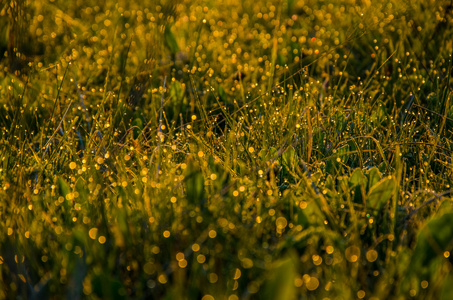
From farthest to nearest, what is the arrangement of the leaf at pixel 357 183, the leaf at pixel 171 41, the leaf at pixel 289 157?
1. the leaf at pixel 171 41
2. the leaf at pixel 289 157
3. the leaf at pixel 357 183

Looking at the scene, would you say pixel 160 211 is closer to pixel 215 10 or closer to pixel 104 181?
pixel 104 181

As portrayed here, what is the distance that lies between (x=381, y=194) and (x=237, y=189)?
442mm

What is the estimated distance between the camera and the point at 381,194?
1.54 metres

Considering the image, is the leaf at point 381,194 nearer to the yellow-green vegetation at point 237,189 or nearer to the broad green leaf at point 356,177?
the yellow-green vegetation at point 237,189

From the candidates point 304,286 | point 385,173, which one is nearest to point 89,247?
point 304,286

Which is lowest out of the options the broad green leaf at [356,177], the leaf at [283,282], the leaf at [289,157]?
the leaf at [289,157]

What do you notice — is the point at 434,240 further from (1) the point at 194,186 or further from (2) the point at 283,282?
(1) the point at 194,186

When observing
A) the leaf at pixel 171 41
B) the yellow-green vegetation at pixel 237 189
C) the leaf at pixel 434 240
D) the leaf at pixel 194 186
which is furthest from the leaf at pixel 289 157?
the leaf at pixel 171 41

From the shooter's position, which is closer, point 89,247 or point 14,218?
point 89,247

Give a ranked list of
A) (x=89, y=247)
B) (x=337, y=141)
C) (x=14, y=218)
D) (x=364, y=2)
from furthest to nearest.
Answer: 1. (x=364, y=2)
2. (x=337, y=141)
3. (x=14, y=218)
4. (x=89, y=247)

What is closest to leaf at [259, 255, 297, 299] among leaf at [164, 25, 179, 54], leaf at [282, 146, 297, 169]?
leaf at [282, 146, 297, 169]

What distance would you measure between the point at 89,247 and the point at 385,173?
3.58 ft

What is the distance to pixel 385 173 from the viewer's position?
1.86 metres

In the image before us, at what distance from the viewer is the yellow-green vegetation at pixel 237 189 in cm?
129
